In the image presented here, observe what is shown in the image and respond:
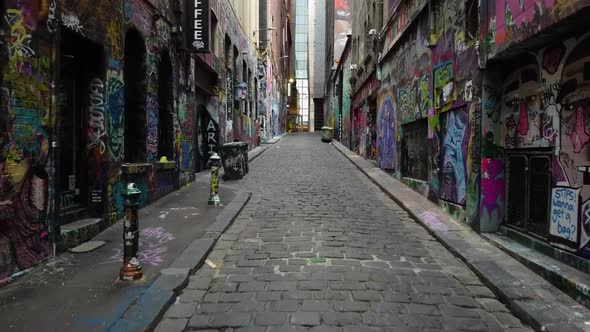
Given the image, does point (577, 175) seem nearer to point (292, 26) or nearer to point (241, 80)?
point (241, 80)

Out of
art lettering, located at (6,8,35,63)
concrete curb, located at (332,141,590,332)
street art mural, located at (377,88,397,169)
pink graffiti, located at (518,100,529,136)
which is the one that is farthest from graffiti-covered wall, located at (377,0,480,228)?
A: art lettering, located at (6,8,35,63)

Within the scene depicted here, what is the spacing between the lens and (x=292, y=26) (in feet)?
251

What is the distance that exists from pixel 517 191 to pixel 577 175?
175cm

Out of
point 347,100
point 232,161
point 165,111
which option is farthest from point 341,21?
point 165,111

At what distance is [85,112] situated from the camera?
7094mm

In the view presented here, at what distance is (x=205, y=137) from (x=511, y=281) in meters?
14.0

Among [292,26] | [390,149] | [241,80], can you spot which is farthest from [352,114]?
[292,26]

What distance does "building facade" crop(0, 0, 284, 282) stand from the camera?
4.86 meters

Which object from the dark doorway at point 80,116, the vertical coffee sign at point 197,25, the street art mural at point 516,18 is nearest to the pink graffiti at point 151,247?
the dark doorway at point 80,116

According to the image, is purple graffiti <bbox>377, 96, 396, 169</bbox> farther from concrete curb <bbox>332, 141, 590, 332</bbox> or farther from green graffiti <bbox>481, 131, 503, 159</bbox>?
green graffiti <bbox>481, 131, 503, 159</bbox>

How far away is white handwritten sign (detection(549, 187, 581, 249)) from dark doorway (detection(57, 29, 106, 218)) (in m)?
6.41

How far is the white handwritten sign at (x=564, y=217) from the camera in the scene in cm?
512

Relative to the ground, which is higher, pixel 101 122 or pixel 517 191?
pixel 101 122

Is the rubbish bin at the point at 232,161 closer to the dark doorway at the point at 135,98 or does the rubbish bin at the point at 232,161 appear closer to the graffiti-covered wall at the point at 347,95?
the dark doorway at the point at 135,98
